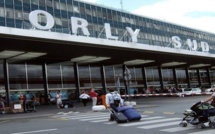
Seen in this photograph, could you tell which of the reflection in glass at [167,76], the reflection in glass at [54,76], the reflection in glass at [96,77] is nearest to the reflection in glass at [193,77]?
the reflection in glass at [167,76]

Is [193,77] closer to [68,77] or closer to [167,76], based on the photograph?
[167,76]

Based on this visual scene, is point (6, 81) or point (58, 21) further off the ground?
point (58, 21)

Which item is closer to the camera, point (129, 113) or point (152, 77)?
point (129, 113)

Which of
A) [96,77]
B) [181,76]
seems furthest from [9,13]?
[181,76]

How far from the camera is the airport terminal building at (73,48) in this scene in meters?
29.6

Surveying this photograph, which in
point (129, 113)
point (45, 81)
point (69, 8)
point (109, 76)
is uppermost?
point (69, 8)

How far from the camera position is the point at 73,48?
3328 centimetres

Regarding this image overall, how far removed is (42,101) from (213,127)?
30580 mm

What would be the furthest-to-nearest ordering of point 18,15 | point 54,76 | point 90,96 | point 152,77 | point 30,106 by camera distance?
point 152,77 < point 54,76 < point 18,15 < point 90,96 < point 30,106

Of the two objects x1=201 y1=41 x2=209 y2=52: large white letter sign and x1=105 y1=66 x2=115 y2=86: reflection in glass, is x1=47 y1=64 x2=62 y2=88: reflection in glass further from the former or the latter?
x1=201 y1=41 x2=209 y2=52: large white letter sign

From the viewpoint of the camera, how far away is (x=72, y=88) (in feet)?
142

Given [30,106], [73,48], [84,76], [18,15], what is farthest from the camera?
[84,76]

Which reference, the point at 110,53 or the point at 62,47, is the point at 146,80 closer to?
the point at 110,53

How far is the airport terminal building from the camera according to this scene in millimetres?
Result: 29625
